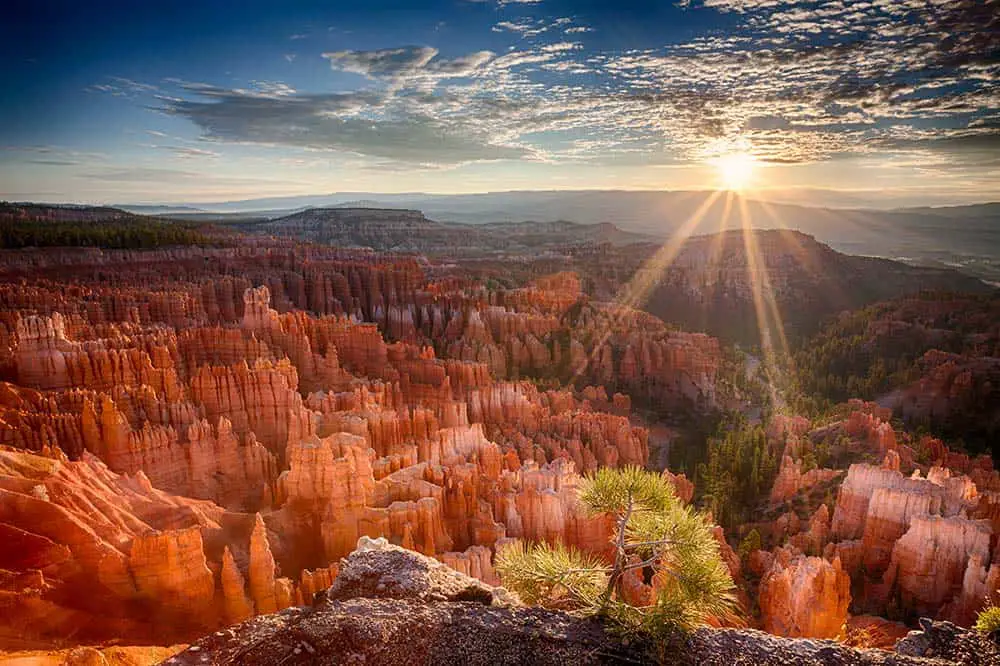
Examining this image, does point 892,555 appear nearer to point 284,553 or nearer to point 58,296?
point 284,553

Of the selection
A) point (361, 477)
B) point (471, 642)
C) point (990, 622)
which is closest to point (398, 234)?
point (361, 477)

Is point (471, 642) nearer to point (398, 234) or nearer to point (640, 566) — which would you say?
point (640, 566)

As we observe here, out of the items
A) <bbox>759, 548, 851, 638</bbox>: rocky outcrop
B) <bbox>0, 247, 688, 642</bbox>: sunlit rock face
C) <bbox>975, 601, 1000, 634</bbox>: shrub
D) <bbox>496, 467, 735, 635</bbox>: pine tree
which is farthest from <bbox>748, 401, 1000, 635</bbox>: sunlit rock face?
<bbox>496, 467, 735, 635</bbox>: pine tree

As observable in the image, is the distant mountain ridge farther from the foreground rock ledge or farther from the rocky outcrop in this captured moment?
the foreground rock ledge

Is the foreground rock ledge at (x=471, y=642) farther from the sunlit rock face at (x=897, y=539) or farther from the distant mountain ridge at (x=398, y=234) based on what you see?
the distant mountain ridge at (x=398, y=234)

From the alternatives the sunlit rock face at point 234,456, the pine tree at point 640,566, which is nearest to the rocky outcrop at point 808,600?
the sunlit rock face at point 234,456

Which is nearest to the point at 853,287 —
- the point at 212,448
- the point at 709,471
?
the point at 709,471

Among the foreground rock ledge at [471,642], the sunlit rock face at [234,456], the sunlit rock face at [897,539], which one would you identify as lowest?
the sunlit rock face at [897,539]

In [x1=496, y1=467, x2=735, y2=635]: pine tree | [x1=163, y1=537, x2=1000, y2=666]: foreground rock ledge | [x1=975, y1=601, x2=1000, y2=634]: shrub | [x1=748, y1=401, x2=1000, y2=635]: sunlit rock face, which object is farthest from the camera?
[x1=748, y1=401, x2=1000, y2=635]: sunlit rock face

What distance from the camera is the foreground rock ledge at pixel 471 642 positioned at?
17.6 ft

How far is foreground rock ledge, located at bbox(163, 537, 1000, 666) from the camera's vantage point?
537 centimetres

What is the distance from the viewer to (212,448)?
64.1ft

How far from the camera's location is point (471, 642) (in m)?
5.65

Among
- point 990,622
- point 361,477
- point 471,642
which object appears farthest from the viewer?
point 361,477
